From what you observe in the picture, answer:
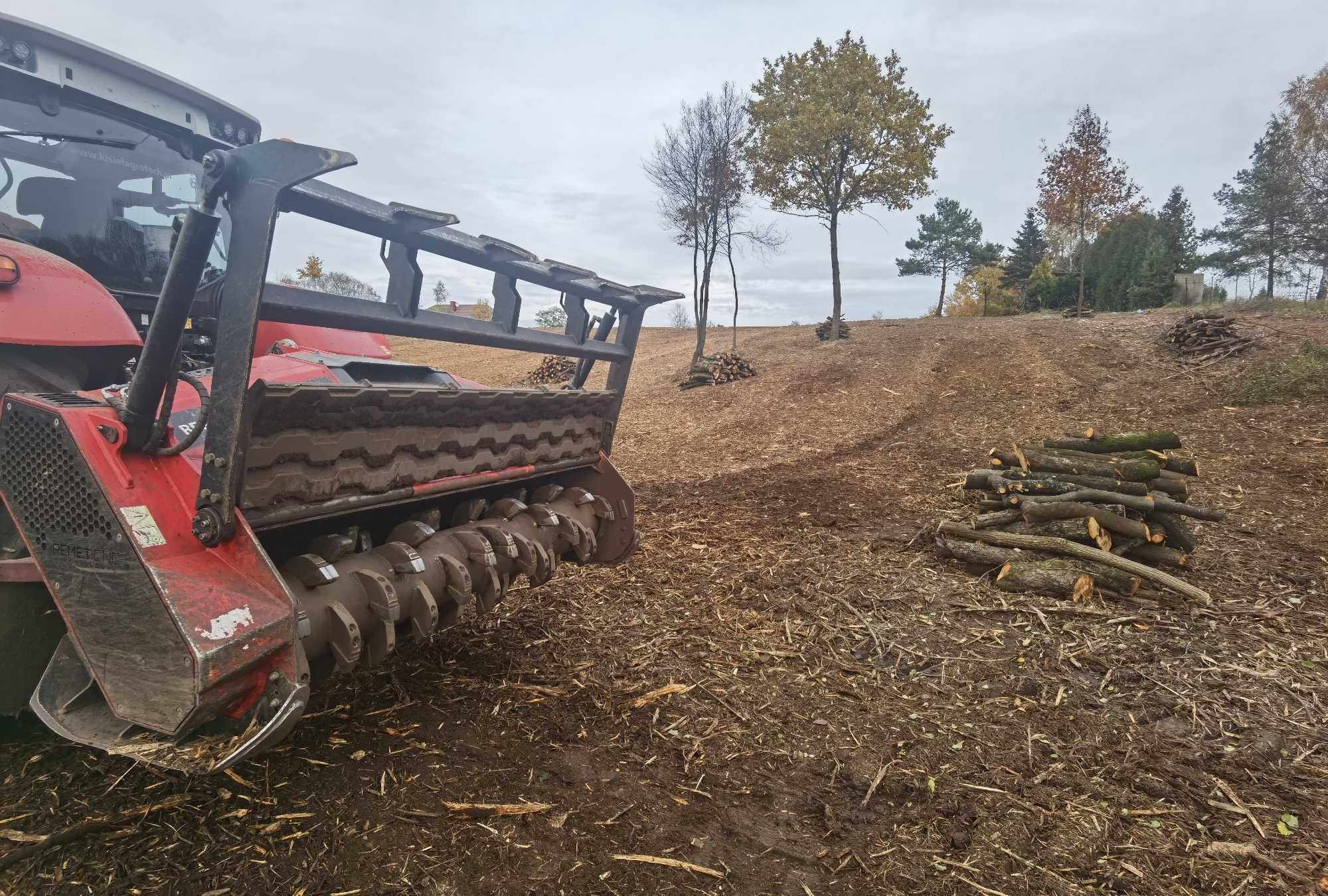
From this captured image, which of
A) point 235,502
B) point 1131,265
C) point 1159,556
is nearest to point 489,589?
point 235,502

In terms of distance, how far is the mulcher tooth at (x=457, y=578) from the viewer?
289cm

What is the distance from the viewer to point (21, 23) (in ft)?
9.98

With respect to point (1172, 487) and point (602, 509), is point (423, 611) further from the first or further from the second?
point (1172, 487)

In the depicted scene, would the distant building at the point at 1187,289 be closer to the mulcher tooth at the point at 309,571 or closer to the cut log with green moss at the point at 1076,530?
the cut log with green moss at the point at 1076,530

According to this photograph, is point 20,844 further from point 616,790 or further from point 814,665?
point 814,665

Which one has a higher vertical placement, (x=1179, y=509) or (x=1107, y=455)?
(x=1107, y=455)

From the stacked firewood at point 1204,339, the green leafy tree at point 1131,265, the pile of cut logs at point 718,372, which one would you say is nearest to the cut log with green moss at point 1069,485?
the stacked firewood at point 1204,339

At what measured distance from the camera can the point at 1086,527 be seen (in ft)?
17.2

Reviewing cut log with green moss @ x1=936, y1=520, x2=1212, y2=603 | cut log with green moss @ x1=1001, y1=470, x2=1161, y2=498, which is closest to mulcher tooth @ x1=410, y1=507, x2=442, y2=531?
cut log with green moss @ x1=936, y1=520, x2=1212, y2=603

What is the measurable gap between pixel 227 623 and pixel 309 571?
1.54ft

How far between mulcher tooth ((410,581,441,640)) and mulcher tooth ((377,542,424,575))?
7cm

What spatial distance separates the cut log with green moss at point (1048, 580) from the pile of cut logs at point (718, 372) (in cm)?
1301

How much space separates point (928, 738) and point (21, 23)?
16.8ft

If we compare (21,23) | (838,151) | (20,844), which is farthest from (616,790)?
(838,151)
